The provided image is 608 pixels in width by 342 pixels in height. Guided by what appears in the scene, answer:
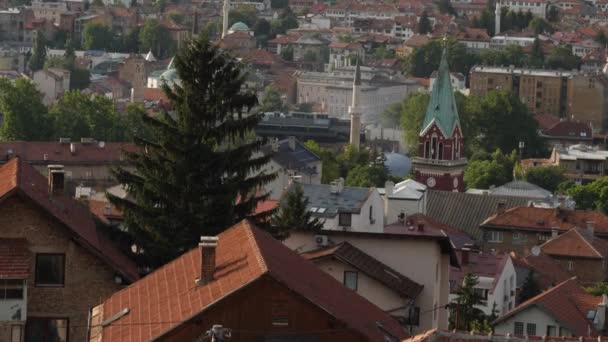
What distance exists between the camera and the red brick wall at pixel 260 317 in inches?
845

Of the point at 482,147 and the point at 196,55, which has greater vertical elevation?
the point at 196,55

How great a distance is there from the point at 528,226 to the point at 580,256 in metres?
5.55

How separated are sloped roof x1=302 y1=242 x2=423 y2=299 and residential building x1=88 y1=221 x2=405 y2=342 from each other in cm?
466

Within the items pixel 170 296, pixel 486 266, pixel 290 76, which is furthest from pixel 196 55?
pixel 290 76

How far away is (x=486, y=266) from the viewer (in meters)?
49.2

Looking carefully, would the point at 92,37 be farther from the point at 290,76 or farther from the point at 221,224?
the point at 221,224

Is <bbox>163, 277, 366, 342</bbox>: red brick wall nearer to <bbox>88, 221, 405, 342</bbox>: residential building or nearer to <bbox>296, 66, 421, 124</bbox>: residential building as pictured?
<bbox>88, 221, 405, 342</bbox>: residential building

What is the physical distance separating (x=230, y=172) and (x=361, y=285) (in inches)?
143

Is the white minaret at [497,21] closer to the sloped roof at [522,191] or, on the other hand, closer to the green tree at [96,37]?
the green tree at [96,37]

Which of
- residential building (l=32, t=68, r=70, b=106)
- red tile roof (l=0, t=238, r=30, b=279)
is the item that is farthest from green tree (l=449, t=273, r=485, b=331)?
residential building (l=32, t=68, r=70, b=106)

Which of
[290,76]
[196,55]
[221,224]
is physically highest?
[196,55]

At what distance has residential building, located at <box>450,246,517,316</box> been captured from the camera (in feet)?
150

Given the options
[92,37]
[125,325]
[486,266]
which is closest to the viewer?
[125,325]

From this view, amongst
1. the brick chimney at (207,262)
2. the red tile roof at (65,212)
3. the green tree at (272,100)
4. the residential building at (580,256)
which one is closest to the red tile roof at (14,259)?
the red tile roof at (65,212)
